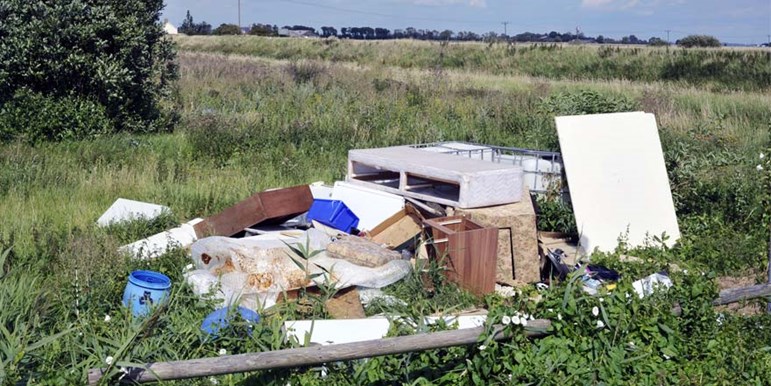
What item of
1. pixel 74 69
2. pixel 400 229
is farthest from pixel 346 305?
pixel 74 69

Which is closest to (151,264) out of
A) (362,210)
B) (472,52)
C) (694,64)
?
(362,210)

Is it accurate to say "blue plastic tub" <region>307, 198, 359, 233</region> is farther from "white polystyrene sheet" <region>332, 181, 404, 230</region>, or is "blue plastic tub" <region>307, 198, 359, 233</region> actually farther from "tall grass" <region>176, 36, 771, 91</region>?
"tall grass" <region>176, 36, 771, 91</region>

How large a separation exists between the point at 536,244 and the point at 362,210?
5.94 ft

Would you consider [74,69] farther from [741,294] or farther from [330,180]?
[741,294]

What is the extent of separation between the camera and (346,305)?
584 cm

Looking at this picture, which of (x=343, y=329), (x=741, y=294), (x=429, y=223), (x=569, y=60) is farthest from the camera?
(x=569, y=60)

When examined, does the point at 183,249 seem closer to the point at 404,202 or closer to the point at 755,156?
the point at 404,202

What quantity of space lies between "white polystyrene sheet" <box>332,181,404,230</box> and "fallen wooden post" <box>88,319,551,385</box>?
3796mm

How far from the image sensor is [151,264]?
652 cm

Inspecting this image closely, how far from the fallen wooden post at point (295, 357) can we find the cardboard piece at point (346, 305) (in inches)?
67.1

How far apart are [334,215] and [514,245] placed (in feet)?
5.87

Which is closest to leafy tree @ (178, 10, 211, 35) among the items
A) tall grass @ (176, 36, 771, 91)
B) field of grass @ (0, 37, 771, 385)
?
tall grass @ (176, 36, 771, 91)

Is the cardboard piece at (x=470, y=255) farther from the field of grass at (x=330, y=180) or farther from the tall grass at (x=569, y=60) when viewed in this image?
the tall grass at (x=569, y=60)

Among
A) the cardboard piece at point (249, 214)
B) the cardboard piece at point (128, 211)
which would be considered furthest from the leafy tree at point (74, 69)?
the cardboard piece at point (249, 214)
